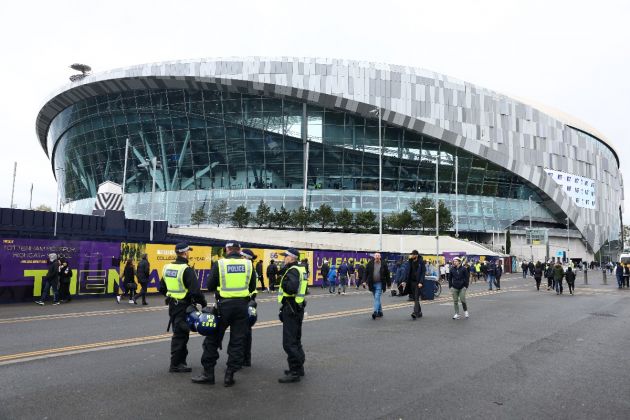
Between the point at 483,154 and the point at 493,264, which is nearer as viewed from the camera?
the point at 493,264

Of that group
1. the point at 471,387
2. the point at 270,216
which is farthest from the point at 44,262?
the point at 270,216

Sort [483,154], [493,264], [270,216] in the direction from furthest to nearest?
[483,154], [270,216], [493,264]

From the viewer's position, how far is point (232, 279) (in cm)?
584

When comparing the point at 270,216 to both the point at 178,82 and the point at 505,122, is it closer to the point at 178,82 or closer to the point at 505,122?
the point at 178,82

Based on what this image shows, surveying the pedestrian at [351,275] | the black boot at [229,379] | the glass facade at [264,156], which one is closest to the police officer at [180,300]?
the black boot at [229,379]

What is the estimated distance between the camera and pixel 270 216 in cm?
5422

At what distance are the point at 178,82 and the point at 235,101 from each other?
22.8ft

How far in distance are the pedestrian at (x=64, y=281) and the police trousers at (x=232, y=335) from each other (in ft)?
40.9

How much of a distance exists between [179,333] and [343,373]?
220cm

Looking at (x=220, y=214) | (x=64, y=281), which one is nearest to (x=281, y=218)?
(x=220, y=214)

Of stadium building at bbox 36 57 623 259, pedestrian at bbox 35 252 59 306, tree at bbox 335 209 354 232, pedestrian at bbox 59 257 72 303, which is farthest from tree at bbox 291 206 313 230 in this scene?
pedestrian at bbox 35 252 59 306

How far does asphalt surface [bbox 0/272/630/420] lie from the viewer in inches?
186

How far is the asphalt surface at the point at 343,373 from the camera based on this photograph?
4.73 m

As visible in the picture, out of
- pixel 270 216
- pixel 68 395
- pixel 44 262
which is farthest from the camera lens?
pixel 270 216
